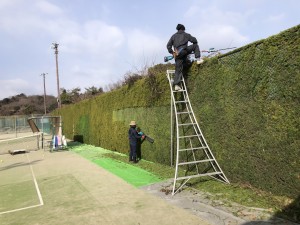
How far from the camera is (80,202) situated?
6.66m

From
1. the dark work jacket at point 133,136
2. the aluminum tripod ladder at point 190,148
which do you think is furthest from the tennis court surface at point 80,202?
the dark work jacket at point 133,136

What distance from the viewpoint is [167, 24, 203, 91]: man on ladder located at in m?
8.11

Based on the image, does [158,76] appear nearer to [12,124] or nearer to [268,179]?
[268,179]

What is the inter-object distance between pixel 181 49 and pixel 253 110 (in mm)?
2798

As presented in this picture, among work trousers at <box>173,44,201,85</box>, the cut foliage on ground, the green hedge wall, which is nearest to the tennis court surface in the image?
the cut foliage on ground

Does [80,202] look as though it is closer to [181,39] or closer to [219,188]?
[219,188]

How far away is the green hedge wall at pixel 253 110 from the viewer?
5.45 meters

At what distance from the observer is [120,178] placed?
884 centimetres

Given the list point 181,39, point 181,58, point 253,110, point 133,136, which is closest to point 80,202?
point 253,110

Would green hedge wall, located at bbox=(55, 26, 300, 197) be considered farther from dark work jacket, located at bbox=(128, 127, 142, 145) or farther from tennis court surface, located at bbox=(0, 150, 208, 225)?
tennis court surface, located at bbox=(0, 150, 208, 225)

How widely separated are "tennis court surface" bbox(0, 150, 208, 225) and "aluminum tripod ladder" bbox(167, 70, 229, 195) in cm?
107

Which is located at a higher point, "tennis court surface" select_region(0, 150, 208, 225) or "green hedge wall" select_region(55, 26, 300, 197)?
"green hedge wall" select_region(55, 26, 300, 197)

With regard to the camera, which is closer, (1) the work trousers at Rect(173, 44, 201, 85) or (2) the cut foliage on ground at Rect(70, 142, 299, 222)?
(2) the cut foliage on ground at Rect(70, 142, 299, 222)

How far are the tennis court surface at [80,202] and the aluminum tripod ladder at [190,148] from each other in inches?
42.3
